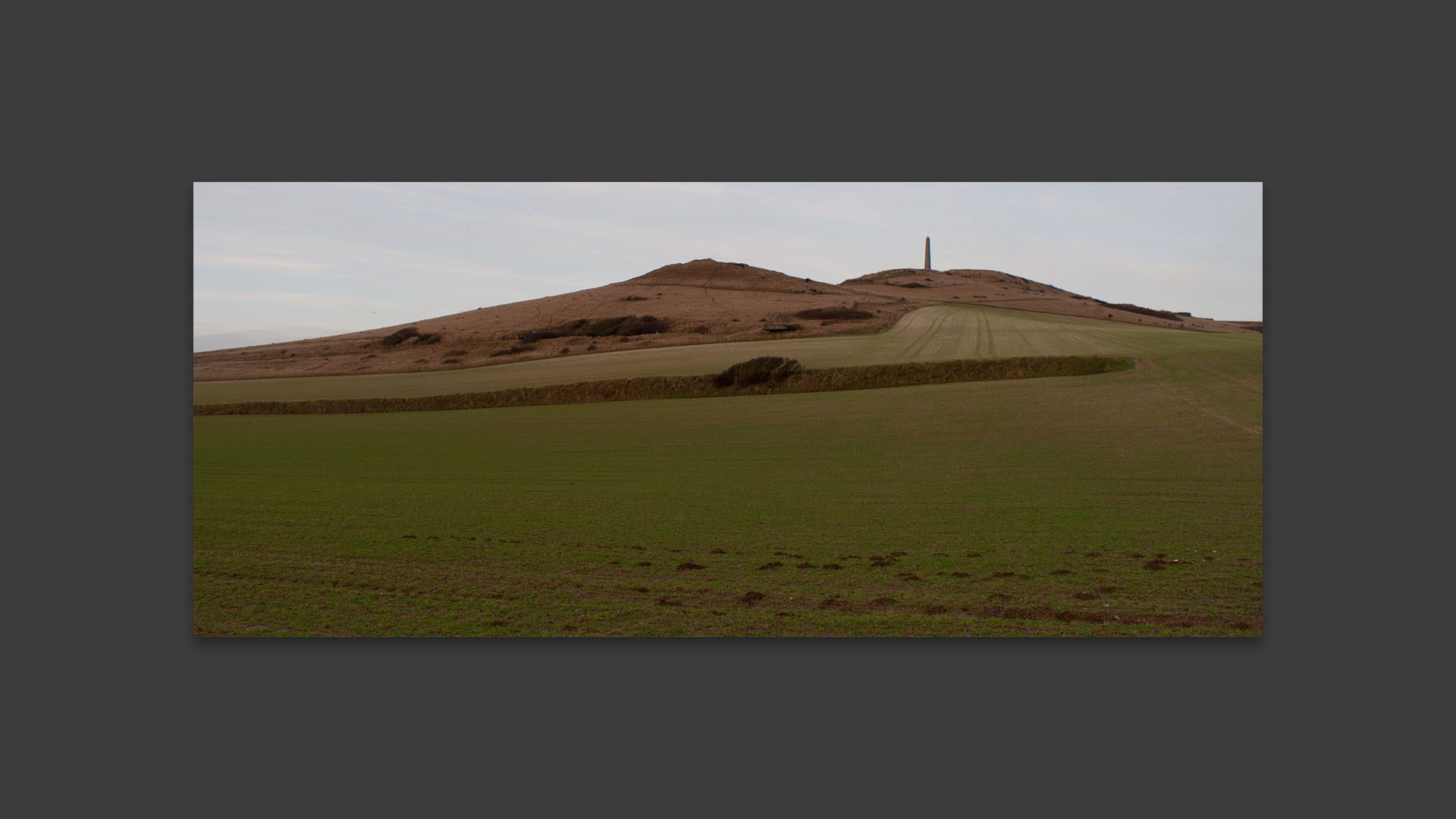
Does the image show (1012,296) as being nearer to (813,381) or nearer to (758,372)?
(813,381)

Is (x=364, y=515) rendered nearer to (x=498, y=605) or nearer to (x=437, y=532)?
(x=437, y=532)

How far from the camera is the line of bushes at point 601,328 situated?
27.0 m

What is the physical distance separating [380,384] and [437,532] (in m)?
8.79

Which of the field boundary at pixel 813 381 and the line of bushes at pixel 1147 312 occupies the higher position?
the line of bushes at pixel 1147 312

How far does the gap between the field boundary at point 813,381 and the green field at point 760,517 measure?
1.89 m

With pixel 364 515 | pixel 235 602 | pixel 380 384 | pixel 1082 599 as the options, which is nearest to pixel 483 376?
pixel 380 384

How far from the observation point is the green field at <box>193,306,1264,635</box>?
7.41 metres

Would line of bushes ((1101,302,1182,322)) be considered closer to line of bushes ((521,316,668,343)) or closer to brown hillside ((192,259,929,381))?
brown hillside ((192,259,929,381))

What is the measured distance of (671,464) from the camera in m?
14.0

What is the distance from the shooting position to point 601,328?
2789 centimetres

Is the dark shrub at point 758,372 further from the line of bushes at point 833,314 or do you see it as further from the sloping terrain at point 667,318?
the line of bushes at point 833,314

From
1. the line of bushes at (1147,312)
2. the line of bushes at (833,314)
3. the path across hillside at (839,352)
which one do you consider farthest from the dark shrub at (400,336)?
the line of bushes at (833,314)

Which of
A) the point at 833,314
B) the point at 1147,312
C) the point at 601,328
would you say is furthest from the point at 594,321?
the point at 1147,312

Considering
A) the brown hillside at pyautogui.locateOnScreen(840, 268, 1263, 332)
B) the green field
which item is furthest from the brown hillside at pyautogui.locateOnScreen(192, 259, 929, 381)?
the brown hillside at pyautogui.locateOnScreen(840, 268, 1263, 332)
